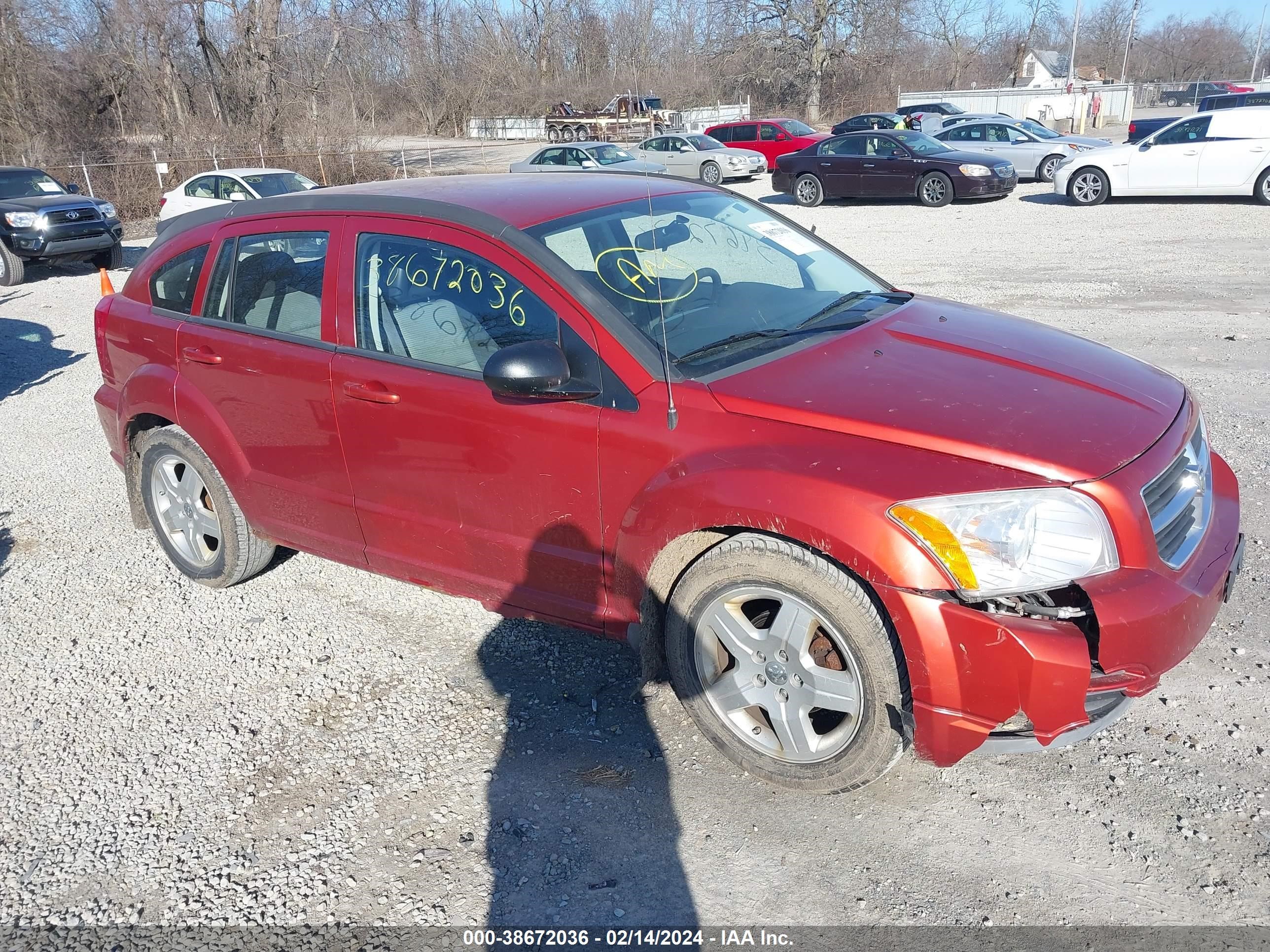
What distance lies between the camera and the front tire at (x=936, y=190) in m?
19.3

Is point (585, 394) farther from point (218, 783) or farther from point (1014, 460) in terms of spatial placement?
point (218, 783)

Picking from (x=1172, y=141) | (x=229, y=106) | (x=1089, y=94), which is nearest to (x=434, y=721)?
(x=1172, y=141)

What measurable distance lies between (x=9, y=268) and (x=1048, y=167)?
20.2 m

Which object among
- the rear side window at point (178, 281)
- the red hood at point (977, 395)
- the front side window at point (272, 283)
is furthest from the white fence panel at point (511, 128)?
the red hood at point (977, 395)

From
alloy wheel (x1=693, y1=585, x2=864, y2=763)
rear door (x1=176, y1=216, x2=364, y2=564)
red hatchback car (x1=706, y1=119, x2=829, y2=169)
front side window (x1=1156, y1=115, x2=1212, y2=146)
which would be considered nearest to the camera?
alloy wheel (x1=693, y1=585, x2=864, y2=763)

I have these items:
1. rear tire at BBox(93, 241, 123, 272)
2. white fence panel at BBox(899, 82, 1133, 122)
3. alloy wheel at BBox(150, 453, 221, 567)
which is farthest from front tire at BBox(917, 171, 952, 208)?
white fence panel at BBox(899, 82, 1133, 122)

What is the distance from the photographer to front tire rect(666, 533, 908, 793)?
2.82m

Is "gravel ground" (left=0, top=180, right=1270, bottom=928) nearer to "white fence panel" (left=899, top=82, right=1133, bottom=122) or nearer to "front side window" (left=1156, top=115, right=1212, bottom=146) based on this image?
"front side window" (left=1156, top=115, right=1212, bottom=146)

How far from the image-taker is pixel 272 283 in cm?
415

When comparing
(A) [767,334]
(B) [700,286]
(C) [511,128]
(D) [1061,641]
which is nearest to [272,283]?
(B) [700,286]

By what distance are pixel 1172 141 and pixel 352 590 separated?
1720cm

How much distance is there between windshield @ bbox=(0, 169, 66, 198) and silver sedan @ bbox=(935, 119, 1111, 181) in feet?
58.0

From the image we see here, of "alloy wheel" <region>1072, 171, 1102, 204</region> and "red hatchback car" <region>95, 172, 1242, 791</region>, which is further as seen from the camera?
"alloy wheel" <region>1072, 171, 1102, 204</region>

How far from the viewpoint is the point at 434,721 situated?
12.0 feet
